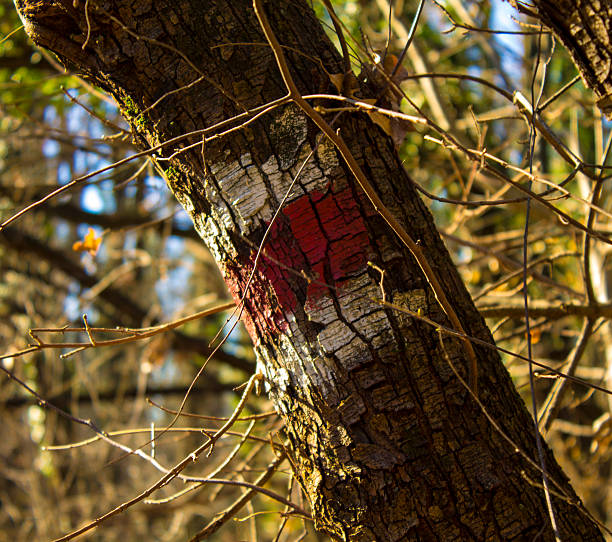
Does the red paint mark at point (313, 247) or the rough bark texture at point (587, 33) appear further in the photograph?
the red paint mark at point (313, 247)

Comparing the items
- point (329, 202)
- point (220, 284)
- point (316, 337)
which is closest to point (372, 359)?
point (316, 337)

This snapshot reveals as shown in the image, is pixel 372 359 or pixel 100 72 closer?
pixel 372 359

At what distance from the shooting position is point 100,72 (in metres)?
1.21

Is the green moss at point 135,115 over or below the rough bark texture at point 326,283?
over

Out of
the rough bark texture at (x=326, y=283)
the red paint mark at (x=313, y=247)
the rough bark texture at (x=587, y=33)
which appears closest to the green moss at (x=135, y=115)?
the rough bark texture at (x=326, y=283)

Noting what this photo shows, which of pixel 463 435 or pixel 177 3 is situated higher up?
pixel 177 3

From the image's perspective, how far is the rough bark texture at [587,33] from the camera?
870 mm

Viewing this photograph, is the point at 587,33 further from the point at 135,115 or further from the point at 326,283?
the point at 135,115

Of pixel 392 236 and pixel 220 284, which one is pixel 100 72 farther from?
pixel 220 284

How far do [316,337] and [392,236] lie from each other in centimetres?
27

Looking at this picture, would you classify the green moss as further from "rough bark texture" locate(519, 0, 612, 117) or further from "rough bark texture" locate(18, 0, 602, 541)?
"rough bark texture" locate(519, 0, 612, 117)

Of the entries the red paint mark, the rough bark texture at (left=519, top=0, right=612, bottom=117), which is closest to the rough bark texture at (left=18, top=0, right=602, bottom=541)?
the red paint mark

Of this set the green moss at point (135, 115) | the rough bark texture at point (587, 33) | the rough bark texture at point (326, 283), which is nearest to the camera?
the rough bark texture at point (587, 33)

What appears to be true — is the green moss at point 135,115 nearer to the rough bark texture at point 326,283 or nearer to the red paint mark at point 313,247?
the rough bark texture at point 326,283
